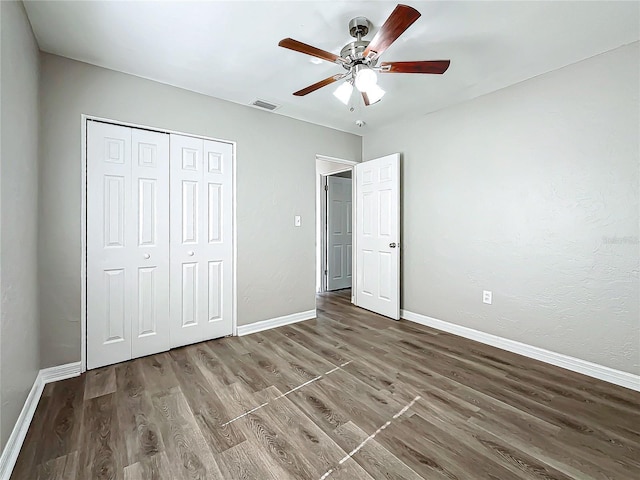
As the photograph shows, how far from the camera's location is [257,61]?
246 centimetres

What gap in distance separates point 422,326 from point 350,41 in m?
2.96

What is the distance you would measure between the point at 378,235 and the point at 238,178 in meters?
1.89

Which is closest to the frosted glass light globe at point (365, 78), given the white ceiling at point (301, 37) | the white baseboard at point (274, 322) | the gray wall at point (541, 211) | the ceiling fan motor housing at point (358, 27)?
the ceiling fan motor housing at point (358, 27)

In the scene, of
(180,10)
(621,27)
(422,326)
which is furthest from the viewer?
(422,326)

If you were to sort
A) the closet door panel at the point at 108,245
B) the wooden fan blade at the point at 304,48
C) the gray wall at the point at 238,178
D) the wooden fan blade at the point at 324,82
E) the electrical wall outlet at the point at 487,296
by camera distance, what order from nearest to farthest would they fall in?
the wooden fan blade at the point at 304,48 < the wooden fan blade at the point at 324,82 < the gray wall at the point at 238,178 < the closet door panel at the point at 108,245 < the electrical wall outlet at the point at 487,296

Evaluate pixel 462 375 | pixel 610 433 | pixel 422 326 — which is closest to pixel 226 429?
pixel 462 375

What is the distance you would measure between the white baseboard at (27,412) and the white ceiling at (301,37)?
239 cm

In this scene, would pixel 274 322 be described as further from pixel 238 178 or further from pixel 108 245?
pixel 108 245

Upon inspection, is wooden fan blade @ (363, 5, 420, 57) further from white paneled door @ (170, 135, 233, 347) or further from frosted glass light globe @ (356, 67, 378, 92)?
white paneled door @ (170, 135, 233, 347)

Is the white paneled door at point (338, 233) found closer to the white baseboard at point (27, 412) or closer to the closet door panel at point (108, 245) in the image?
the closet door panel at point (108, 245)

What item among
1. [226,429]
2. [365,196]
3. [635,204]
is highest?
[365,196]

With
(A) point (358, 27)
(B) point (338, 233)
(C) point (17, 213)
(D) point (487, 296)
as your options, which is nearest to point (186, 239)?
(C) point (17, 213)

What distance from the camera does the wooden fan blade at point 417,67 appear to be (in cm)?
189

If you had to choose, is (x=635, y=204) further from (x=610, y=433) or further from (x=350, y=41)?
(x=350, y=41)
